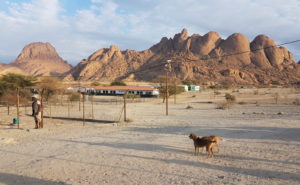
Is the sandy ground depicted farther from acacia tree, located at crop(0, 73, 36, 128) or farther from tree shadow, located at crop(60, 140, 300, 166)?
acacia tree, located at crop(0, 73, 36, 128)

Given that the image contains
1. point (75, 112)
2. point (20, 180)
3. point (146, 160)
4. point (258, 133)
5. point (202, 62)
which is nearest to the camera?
point (20, 180)

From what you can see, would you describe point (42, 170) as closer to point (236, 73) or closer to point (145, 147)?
point (145, 147)

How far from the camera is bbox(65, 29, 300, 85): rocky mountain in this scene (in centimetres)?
12812

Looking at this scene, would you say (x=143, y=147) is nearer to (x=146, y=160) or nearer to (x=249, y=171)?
(x=146, y=160)

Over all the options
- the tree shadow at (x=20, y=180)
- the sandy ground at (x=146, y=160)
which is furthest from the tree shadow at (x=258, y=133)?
the tree shadow at (x=20, y=180)

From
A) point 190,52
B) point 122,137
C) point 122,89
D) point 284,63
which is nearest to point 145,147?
point 122,137

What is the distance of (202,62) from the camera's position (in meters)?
141

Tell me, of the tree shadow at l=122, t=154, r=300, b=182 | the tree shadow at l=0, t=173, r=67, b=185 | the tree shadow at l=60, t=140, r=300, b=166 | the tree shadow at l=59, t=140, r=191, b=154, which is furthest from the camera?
the tree shadow at l=59, t=140, r=191, b=154

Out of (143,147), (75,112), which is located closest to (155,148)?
(143,147)

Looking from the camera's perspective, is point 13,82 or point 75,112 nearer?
point 75,112

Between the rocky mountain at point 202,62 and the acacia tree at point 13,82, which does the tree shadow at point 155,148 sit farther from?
the rocky mountain at point 202,62

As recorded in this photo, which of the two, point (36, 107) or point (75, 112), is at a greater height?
point (36, 107)

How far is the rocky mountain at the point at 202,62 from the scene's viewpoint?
128125 millimetres

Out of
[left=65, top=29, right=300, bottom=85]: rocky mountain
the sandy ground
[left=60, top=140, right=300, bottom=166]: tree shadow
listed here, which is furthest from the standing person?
[left=65, top=29, right=300, bottom=85]: rocky mountain
